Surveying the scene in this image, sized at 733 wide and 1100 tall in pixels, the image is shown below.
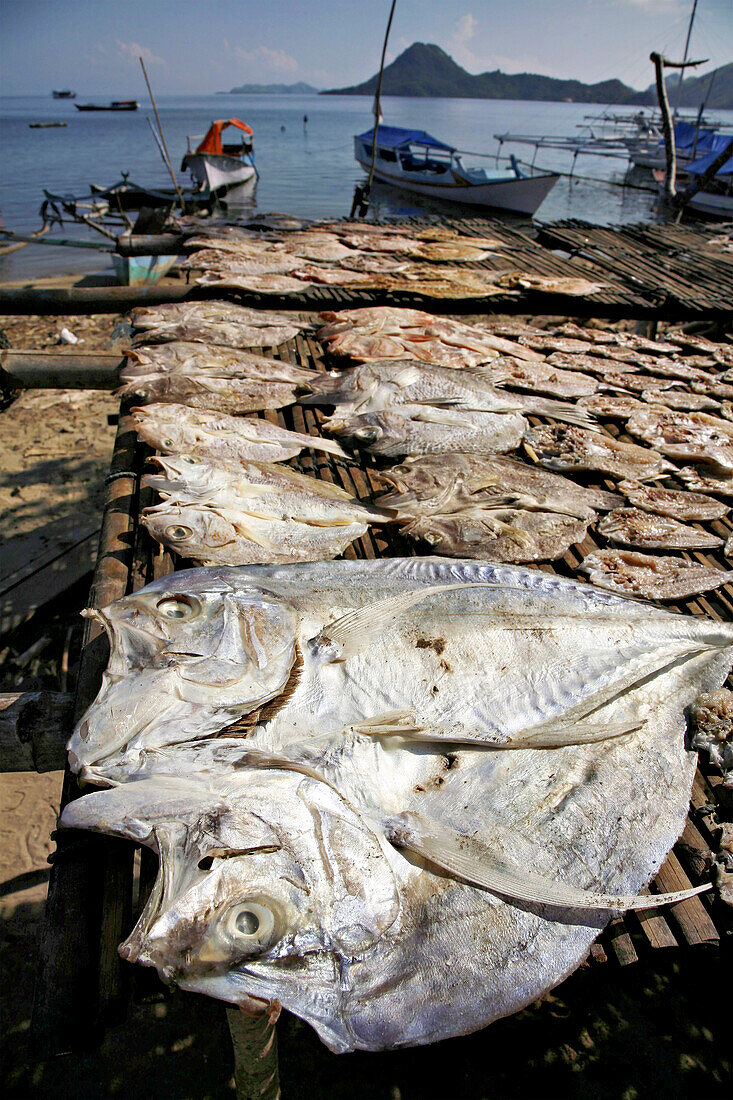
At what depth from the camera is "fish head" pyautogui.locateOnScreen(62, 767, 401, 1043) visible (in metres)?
1.54

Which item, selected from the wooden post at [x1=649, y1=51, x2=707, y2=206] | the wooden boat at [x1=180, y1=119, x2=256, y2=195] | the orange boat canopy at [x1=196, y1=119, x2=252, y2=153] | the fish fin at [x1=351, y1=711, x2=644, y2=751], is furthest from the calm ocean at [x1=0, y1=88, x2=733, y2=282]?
the fish fin at [x1=351, y1=711, x2=644, y2=751]

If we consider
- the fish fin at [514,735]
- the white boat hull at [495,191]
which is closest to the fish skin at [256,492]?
the fish fin at [514,735]

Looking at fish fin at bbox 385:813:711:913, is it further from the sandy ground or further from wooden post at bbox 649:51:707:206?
wooden post at bbox 649:51:707:206

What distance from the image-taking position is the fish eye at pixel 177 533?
3123mm

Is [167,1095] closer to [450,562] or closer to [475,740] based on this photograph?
[475,740]

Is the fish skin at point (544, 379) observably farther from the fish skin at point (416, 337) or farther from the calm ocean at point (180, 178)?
the calm ocean at point (180, 178)

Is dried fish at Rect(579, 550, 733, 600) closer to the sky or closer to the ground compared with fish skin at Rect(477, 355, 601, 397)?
closer to the ground

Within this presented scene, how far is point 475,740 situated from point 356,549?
1.48 metres

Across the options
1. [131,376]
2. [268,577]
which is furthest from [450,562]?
[131,376]

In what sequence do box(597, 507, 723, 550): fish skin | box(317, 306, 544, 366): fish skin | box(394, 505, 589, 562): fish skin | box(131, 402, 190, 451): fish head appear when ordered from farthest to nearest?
box(317, 306, 544, 366): fish skin → box(131, 402, 190, 451): fish head → box(597, 507, 723, 550): fish skin → box(394, 505, 589, 562): fish skin

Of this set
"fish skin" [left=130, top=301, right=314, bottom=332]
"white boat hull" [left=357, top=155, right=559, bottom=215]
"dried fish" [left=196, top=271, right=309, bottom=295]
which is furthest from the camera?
"white boat hull" [left=357, top=155, right=559, bottom=215]

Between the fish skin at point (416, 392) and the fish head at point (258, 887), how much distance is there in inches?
132

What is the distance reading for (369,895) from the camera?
173cm

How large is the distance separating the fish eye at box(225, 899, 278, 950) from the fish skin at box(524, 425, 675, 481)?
3483 mm
